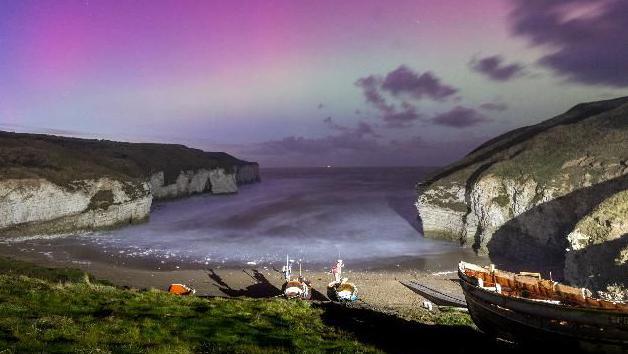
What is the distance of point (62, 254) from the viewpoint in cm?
4700

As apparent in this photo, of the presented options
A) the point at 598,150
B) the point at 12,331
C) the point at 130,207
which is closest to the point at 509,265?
the point at 598,150

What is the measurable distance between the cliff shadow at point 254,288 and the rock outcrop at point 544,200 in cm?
2560

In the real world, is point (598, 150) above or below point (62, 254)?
above

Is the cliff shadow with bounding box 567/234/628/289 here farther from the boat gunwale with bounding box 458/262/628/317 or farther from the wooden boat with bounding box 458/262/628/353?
the boat gunwale with bounding box 458/262/628/317

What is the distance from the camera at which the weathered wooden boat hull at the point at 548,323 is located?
45.8ft

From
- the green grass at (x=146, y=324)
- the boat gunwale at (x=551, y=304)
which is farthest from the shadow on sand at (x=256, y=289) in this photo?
the boat gunwale at (x=551, y=304)

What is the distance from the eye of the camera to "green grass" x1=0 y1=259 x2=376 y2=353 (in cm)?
1138

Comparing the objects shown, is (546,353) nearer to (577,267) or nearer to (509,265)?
(577,267)

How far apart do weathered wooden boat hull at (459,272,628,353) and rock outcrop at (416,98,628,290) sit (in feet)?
57.5

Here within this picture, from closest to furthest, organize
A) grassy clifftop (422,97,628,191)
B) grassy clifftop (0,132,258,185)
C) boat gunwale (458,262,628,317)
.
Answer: boat gunwale (458,262,628,317)
grassy clifftop (422,97,628,191)
grassy clifftop (0,132,258,185)

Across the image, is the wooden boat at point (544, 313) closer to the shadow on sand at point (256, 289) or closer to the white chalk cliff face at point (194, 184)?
the shadow on sand at point (256, 289)

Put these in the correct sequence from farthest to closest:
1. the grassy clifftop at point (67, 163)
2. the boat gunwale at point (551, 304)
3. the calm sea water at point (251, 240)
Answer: the grassy clifftop at point (67, 163) → the calm sea water at point (251, 240) → the boat gunwale at point (551, 304)

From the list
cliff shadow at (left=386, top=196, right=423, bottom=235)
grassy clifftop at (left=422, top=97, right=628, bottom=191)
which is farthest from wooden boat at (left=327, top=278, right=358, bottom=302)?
cliff shadow at (left=386, top=196, right=423, bottom=235)

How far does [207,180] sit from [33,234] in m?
71.1
